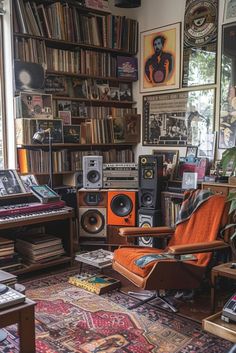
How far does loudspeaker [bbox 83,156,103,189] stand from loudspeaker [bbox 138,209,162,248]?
56 cm

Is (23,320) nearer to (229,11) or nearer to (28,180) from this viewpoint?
(28,180)

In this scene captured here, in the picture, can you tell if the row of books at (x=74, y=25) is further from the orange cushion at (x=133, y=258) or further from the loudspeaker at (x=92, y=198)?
the orange cushion at (x=133, y=258)

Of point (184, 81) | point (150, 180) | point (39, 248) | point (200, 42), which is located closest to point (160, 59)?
point (184, 81)

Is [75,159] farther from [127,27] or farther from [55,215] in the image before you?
[127,27]

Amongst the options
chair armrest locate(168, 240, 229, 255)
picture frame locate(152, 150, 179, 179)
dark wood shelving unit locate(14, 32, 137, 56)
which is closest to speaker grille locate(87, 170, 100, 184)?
picture frame locate(152, 150, 179, 179)

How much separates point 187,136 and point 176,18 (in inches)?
51.2

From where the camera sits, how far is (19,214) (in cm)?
351

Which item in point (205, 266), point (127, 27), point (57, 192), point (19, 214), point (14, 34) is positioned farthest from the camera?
point (127, 27)

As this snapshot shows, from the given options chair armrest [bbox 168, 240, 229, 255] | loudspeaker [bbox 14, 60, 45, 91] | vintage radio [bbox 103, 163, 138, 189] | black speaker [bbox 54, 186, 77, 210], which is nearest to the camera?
chair armrest [bbox 168, 240, 229, 255]

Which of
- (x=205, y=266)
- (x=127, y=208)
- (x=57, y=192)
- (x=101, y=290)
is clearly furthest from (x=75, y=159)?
(x=205, y=266)

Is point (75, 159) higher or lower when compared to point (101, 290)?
higher

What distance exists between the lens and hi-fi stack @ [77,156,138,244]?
4098 millimetres

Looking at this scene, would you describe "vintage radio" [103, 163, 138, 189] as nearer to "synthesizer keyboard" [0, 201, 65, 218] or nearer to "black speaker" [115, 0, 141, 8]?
"synthesizer keyboard" [0, 201, 65, 218]

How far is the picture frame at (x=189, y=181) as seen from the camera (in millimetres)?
3848
